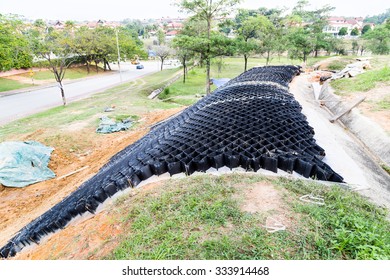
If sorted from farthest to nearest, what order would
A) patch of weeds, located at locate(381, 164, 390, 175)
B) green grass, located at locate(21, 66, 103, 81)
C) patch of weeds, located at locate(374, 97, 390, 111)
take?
1. green grass, located at locate(21, 66, 103, 81)
2. patch of weeds, located at locate(374, 97, 390, 111)
3. patch of weeds, located at locate(381, 164, 390, 175)

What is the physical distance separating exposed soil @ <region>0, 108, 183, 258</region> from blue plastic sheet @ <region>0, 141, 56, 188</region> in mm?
232

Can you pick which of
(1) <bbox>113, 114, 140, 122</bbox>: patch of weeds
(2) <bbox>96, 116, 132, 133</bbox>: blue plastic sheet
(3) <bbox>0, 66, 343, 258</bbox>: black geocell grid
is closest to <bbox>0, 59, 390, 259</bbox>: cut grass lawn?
(3) <bbox>0, 66, 343, 258</bbox>: black geocell grid

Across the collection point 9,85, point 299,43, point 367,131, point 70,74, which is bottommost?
point 9,85

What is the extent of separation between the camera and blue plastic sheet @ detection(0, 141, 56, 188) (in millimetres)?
7633

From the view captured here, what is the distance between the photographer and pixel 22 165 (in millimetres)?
7992

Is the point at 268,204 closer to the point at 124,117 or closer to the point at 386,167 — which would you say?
the point at 386,167

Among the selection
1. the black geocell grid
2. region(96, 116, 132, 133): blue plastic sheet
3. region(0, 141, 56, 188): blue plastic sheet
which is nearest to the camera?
the black geocell grid

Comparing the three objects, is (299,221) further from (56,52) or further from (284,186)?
(56,52)

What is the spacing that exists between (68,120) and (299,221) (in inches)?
477

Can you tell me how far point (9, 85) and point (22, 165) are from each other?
2142 centimetres

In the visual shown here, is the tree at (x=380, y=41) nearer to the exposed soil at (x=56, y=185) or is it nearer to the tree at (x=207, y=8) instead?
the tree at (x=207, y=8)

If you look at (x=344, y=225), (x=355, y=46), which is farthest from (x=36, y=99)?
(x=355, y=46)

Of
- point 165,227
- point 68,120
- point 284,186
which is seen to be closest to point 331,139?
point 284,186

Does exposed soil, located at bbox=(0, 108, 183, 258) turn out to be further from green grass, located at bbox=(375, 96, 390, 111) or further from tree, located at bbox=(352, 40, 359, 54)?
tree, located at bbox=(352, 40, 359, 54)
